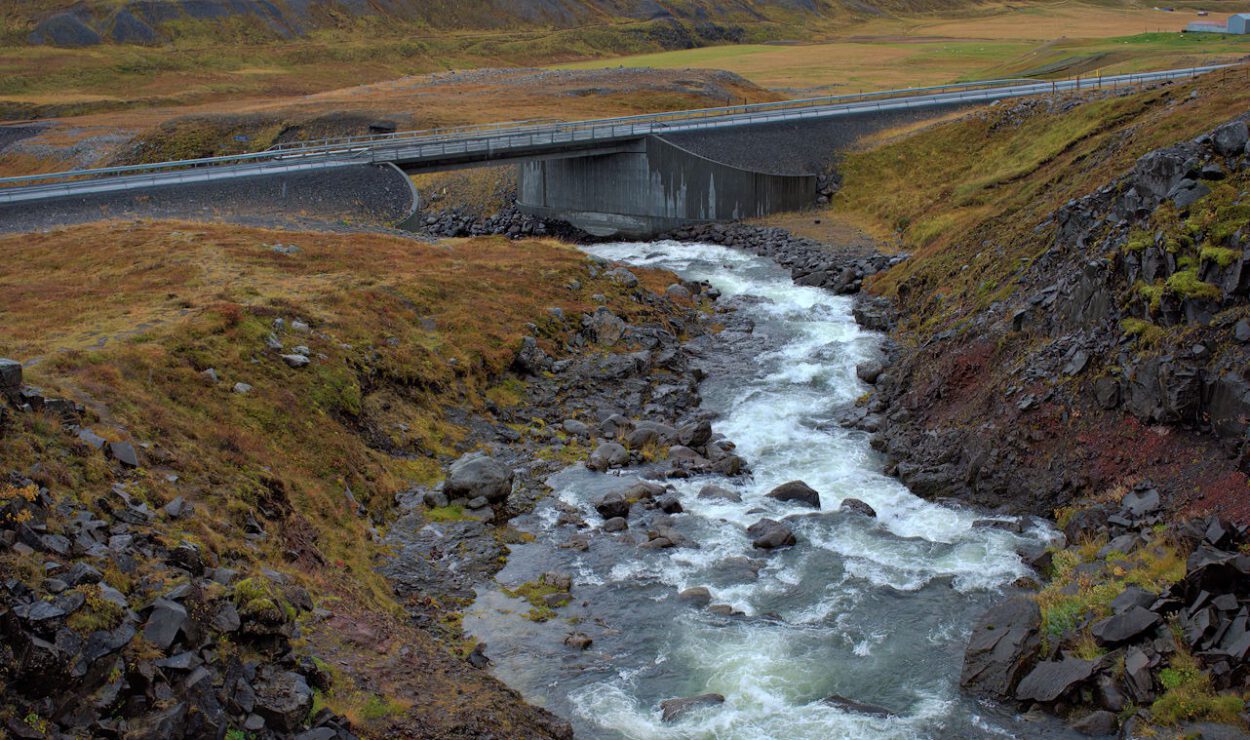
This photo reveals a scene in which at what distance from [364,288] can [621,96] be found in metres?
68.6

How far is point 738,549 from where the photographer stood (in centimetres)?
2762

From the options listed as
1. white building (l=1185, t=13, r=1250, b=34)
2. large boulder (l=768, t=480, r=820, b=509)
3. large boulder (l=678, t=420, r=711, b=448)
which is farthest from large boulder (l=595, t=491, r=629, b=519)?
white building (l=1185, t=13, r=1250, b=34)

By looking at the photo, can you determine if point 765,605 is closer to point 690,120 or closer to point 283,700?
point 283,700

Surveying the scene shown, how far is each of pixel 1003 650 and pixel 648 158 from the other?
57780 millimetres

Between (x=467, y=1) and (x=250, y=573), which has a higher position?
(x=467, y=1)

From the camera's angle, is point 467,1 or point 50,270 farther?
point 467,1

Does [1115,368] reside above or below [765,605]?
above

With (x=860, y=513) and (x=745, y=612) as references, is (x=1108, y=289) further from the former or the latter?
(x=745, y=612)

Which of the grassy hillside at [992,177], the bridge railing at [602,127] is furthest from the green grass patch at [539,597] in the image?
the bridge railing at [602,127]

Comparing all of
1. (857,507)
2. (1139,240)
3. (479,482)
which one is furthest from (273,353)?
(1139,240)

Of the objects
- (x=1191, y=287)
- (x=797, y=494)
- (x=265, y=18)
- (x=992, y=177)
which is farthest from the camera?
(x=265, y=18)

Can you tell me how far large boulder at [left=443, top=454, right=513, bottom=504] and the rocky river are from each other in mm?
1321

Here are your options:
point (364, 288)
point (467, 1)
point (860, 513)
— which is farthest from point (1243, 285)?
point (467, 1)

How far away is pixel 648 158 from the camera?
245ft
